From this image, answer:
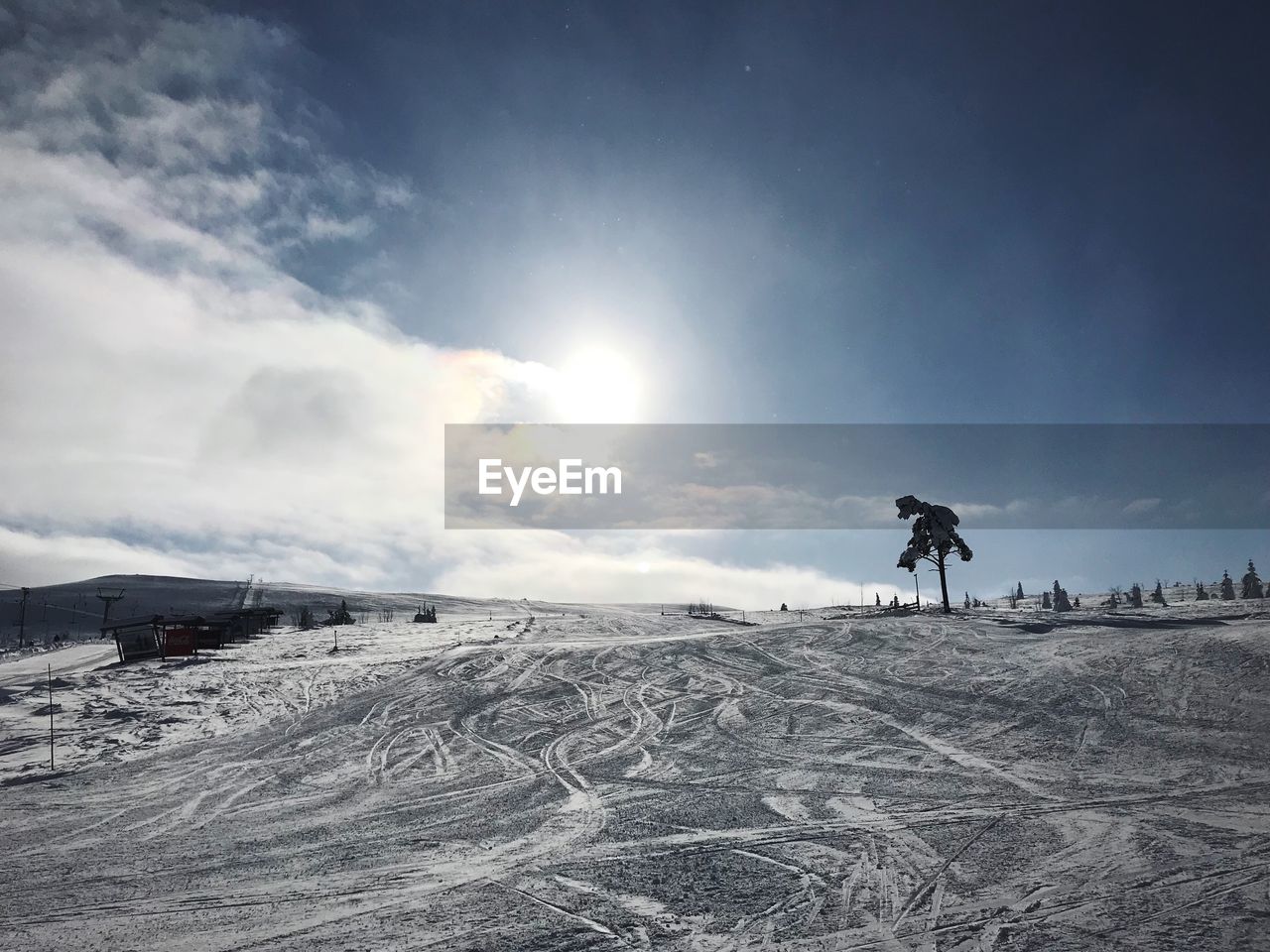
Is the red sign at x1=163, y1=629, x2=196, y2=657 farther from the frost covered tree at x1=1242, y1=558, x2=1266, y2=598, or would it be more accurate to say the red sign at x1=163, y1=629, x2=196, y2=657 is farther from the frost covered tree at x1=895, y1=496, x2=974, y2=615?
the frost covered tree at x1=1242, y1=558, x2=1266, y2=598

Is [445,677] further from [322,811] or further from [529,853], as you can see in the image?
[529,853]

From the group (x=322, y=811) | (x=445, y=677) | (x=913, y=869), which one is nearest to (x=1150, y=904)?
(x=913, y=869)

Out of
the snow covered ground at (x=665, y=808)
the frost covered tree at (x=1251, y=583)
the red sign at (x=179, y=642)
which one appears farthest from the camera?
the frost covered tree at (x=1251, y=583)

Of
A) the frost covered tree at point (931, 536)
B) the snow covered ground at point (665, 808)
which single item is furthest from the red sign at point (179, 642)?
the frost covered tree at point (931, 536)

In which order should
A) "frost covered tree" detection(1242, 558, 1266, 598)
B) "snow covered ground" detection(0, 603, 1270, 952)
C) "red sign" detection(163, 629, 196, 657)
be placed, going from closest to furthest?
1. "snow covered ground" detection(0, 603, 1270, 952)
2. "red sign" detection(163, 629, 196, 657)
3. "frost covered tree" detection(1242, 558, 1266, 598)

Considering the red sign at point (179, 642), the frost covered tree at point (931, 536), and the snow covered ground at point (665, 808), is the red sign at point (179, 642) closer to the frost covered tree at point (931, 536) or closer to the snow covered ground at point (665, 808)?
the snow covered ground at point (665, 808)

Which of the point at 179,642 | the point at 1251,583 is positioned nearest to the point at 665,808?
the point at 179,642

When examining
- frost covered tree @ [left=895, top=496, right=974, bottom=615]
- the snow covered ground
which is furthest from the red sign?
frost covered tree @ [left=895, top=496, right=974, bottom=615]
